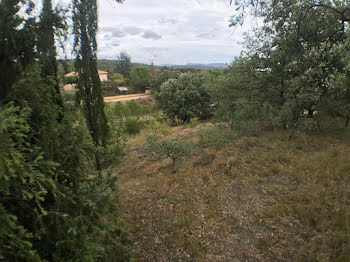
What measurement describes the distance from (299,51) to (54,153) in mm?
6315

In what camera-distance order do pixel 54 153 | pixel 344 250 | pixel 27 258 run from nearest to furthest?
pixel 27 258, pixel 54 153, pixel 344 250

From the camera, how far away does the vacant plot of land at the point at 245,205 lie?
4.21m

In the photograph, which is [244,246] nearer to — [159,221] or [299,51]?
[159,221]

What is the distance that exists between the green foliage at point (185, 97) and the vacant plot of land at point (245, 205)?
9.71m

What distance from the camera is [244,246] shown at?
A: 4.27m

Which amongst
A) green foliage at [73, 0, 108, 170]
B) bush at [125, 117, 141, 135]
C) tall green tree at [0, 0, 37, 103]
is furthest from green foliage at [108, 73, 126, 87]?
tall green tree at [0, 0, 37, 103]

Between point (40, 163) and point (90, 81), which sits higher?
point (90, 81)

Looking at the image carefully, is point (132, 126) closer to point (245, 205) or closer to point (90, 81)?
point (90, 81)

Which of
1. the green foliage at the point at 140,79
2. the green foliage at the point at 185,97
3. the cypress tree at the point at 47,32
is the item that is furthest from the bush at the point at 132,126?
the green foliage at the point at 140,79

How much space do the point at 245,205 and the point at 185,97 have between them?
13.5m

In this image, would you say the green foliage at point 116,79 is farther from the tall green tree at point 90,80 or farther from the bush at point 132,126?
the tall green tree at point 90,80

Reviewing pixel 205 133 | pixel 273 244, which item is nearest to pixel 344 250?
pixel 273 244

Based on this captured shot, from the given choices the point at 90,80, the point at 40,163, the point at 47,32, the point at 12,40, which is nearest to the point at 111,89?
the point at 90,80

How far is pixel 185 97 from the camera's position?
59.1 ft
